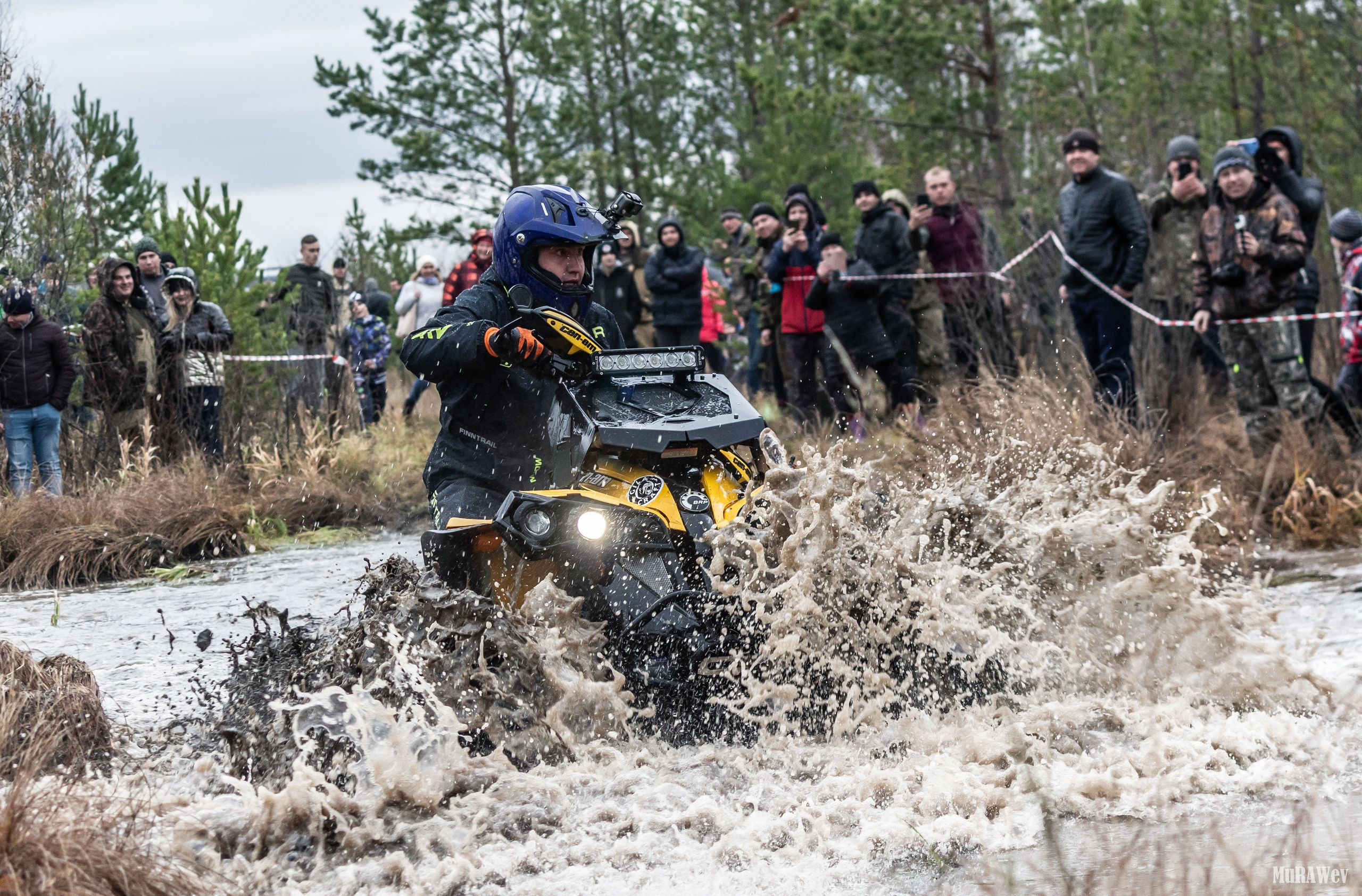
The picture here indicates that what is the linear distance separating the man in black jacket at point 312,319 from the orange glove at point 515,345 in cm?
824

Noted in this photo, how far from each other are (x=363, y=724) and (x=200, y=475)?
22.8ft

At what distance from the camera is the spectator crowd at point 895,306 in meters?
8.82

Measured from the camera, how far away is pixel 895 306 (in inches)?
431

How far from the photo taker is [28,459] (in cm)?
1060

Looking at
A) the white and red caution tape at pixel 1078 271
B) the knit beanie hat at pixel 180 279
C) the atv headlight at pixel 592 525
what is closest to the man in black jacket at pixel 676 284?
the white and red caution tape at pixel 1078 271

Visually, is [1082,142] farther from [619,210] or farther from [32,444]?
[32,444]

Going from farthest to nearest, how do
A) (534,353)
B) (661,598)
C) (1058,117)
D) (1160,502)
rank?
(1058,117)
(1160,502)
(534,353)
(661,598)

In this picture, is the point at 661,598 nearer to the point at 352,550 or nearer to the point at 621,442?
the point at 621,442

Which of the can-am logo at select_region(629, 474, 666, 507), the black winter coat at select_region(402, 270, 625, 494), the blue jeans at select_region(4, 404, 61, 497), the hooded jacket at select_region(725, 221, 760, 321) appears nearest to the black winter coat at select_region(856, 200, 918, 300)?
the hooded jacket at select_region(725, 221, 760, 321)

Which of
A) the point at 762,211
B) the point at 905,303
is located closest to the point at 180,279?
the point at 762,211

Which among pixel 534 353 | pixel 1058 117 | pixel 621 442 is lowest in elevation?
pixel 621 442

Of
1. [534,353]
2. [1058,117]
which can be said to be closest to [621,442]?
[534,353]

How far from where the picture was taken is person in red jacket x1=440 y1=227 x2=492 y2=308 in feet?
44.2

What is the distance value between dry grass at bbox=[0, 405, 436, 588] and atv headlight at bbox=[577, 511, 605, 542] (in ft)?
17.2
